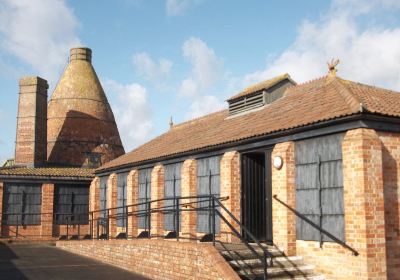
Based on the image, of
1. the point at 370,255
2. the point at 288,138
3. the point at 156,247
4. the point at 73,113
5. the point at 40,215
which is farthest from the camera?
the point at 73,113

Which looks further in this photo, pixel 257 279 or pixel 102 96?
pixel 102 96

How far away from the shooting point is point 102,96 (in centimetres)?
3344

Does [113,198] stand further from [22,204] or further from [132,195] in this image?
[22,204]

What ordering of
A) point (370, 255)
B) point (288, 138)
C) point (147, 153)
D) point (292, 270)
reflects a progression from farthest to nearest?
point (147, 153) → point (288, 138) → point (292, 270) → point (370, 255)

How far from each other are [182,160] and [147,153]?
398 cm

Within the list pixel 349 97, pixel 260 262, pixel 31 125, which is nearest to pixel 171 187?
pixel 260 262

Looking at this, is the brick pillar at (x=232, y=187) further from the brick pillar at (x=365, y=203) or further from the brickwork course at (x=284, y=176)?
the brick pillar at (x=365, y=203)

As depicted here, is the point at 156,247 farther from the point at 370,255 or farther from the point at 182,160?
the point at 370,255

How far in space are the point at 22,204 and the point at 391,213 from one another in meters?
19.2

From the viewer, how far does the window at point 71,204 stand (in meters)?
25.5

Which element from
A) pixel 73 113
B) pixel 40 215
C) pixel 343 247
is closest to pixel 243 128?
pixel 343 247

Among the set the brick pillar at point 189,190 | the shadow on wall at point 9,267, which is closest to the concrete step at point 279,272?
the brick pillar at point 189,190

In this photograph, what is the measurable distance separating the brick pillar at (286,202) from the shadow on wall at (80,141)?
20.7m

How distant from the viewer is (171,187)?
17.6 metres
